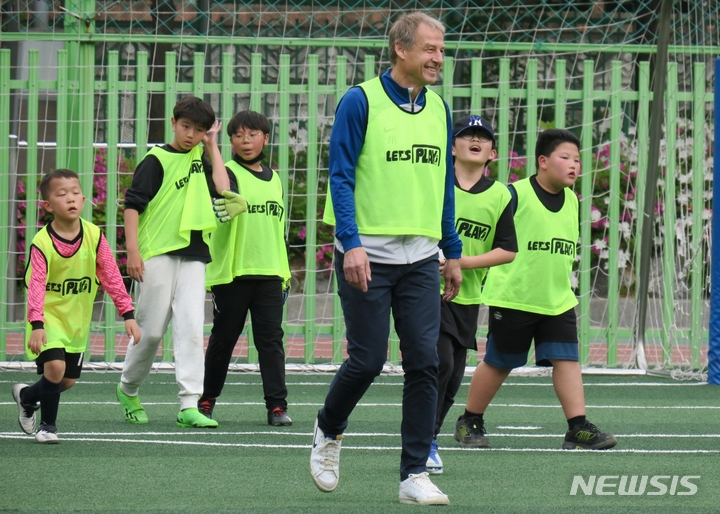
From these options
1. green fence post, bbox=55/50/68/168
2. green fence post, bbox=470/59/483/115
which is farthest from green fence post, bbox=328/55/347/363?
green fence post, bbox=55/50/68/168

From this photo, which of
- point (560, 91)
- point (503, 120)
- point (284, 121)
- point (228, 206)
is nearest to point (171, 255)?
point (228, 206)

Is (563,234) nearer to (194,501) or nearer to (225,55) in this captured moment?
(194,501)

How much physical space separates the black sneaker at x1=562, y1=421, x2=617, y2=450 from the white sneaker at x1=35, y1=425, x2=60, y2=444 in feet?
8.01

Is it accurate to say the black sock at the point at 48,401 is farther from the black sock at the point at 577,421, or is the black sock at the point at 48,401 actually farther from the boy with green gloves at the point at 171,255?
the black sock at the point at 577,421

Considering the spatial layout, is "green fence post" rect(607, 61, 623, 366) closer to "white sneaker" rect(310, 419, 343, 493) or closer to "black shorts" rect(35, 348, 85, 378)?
"black shorts" rect(35, 348, 85, 378)

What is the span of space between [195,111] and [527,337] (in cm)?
222

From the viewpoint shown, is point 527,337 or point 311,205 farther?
point 311,205

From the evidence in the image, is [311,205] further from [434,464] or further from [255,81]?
[434,464]

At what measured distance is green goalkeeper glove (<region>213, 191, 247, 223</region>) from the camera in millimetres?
7059

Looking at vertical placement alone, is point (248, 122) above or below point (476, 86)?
below

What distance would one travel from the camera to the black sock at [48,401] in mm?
6145

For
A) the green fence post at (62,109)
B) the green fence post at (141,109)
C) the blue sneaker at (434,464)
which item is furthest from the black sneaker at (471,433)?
the green fence post at (62,109)

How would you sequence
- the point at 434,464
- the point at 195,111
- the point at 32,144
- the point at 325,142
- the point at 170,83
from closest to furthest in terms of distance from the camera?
the point at 434,464
the point at 195,111
the point at 170,83
the point at 32,144
the point at 325,142

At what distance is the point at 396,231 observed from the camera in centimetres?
453
